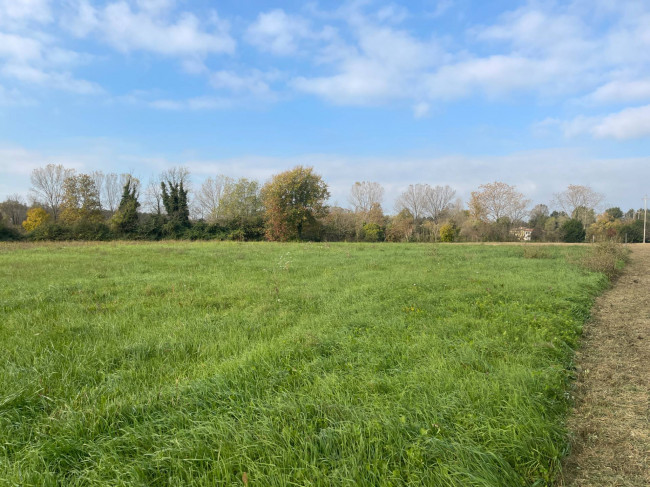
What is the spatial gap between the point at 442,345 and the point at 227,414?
2755 millimetres

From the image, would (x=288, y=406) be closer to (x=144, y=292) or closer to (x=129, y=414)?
(x=129, y=414)

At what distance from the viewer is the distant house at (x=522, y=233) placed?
45.9m

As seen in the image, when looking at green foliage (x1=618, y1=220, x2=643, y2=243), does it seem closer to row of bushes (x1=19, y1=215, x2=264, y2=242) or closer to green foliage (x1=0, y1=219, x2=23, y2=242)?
row of bushes (x1=19, y1=215, x2=264, y2=242)

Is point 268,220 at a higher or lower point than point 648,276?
higher

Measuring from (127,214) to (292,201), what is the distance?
18620mm

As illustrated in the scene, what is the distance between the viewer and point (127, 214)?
119ft

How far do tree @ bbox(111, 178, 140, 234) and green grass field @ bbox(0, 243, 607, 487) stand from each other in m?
33.7

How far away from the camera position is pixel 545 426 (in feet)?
8.18

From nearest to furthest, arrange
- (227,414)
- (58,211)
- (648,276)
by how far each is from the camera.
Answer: (227,414), (648,276), (58,211)

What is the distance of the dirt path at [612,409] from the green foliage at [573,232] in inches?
1846

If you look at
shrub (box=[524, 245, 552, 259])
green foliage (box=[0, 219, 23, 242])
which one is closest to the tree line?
green foliage (box=[0, 219, 23, 242])

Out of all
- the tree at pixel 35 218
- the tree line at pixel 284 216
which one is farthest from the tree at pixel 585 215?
the tree at pixel 35 218

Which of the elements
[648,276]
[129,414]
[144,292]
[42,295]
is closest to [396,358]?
[129,414]

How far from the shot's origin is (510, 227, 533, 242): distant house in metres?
45.9
